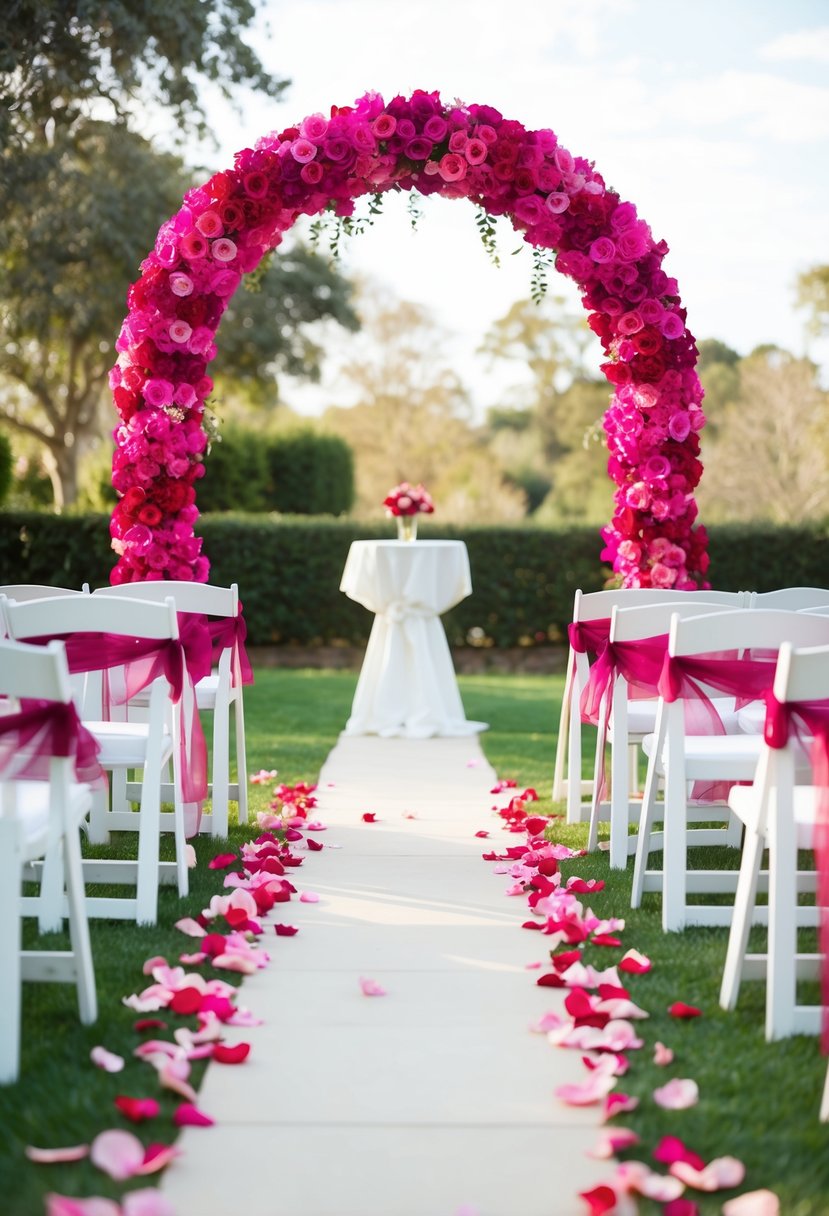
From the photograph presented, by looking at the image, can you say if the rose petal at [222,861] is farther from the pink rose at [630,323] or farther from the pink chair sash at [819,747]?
the pink rose at [630,323]

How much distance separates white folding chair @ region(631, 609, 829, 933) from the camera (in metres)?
3.36

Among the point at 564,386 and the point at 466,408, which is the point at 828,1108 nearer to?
the point at 466,408

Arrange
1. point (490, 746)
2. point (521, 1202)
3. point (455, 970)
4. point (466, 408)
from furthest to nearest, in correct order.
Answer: point (466, 408)
point (490, 746)
point (455, 970)
point (521, 1202)

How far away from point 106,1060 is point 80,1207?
2.18 feet

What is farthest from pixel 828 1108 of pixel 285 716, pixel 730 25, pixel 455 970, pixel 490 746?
pixel 730 25

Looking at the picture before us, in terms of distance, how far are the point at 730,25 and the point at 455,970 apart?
707 inches

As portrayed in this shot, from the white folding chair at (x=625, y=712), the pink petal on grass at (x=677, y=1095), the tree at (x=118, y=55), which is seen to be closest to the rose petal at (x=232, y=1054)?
the pink petal on grass at (x=677, y=1095)

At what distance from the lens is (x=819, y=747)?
276 cm

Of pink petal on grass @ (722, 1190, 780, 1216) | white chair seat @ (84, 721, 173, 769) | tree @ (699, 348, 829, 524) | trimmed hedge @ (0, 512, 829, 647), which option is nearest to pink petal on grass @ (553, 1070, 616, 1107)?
pink petal on grass @ (722, 1190, 780, 1216)

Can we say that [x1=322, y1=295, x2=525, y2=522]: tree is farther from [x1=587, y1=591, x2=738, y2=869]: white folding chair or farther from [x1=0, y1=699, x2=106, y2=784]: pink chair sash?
[x1=0, y1=699, x2=106, y2=784]: pink chair sash

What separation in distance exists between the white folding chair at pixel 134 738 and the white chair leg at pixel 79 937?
2.45 ft

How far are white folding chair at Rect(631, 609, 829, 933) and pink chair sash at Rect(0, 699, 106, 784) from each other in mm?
1642

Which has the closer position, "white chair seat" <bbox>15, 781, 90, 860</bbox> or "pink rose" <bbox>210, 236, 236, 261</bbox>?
Answer: "white chair seat" <bbox>15, 781, 90, 860</bbox>

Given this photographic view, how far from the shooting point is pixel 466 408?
32.0m
